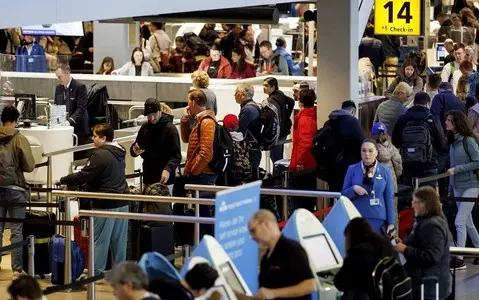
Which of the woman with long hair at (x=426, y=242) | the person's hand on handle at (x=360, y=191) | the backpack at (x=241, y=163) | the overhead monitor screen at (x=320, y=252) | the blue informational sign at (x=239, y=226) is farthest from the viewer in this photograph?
the backpack at (x=241, y=163)

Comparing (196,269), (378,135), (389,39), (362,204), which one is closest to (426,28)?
(389,39)

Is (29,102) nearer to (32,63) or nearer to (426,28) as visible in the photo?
(32,63)

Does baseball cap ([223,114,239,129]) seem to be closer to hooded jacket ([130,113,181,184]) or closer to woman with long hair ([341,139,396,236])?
hooded jacket ([130,113,181,184])

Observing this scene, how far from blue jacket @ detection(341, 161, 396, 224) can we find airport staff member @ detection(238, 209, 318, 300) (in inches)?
154

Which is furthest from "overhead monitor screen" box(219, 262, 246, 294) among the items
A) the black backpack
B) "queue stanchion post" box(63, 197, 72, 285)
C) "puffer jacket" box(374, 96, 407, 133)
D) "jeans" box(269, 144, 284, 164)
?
"jeans" box(269, 144, 284, 164)

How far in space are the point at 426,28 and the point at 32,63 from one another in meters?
6.43

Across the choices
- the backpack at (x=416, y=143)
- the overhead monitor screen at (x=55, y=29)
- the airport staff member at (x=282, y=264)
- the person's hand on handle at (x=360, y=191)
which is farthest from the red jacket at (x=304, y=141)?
the overhead monitor screen at (x=55, y=29)

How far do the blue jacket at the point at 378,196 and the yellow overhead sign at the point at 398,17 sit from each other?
953cm

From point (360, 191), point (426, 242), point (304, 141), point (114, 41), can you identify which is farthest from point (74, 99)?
point (114, 41)

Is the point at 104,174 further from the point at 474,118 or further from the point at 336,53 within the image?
the point at 474,118

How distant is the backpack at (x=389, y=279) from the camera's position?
1113cm

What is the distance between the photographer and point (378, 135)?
16.1 m

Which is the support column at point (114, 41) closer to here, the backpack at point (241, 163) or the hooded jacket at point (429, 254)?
the backpack at point (241, 163)

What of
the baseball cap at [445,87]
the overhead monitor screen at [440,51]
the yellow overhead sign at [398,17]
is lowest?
the baseball cap at [445,87]
